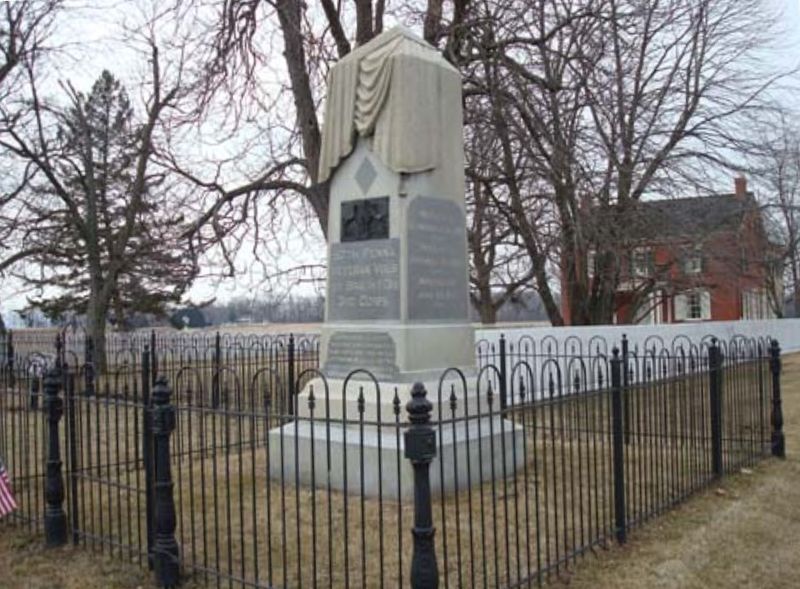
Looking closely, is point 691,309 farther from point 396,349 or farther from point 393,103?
point 396,349

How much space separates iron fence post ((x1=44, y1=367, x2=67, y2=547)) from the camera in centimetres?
558

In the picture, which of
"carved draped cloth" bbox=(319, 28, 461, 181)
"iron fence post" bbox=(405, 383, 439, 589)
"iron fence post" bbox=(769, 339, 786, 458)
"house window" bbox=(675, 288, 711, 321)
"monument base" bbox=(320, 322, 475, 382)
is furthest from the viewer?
"house window" bbox=(675, 288, 711, 321)

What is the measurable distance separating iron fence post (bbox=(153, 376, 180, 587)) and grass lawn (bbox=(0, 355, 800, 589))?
171mm

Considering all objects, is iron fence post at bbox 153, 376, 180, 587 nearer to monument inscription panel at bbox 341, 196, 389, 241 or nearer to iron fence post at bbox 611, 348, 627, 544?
monument inscription panel at bbox 341, 196, 389, 241

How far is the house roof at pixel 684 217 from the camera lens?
1848cm

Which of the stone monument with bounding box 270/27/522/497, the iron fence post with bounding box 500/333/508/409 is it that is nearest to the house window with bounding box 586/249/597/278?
the iron fence post with bounding box 500/333/508/409

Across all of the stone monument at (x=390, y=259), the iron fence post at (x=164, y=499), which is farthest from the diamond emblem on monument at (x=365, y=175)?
the iron fence post at (x=164, y=499)

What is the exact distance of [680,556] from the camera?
5.03 meters

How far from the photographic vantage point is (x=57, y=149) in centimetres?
2083

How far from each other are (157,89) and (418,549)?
1771cm

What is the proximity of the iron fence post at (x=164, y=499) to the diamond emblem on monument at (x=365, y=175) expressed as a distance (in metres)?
3.28

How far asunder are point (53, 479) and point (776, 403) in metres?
7.12

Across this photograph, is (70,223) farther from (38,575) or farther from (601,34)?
(38,575)

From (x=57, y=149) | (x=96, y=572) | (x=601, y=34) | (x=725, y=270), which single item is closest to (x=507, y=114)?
(x=601, y=34)
